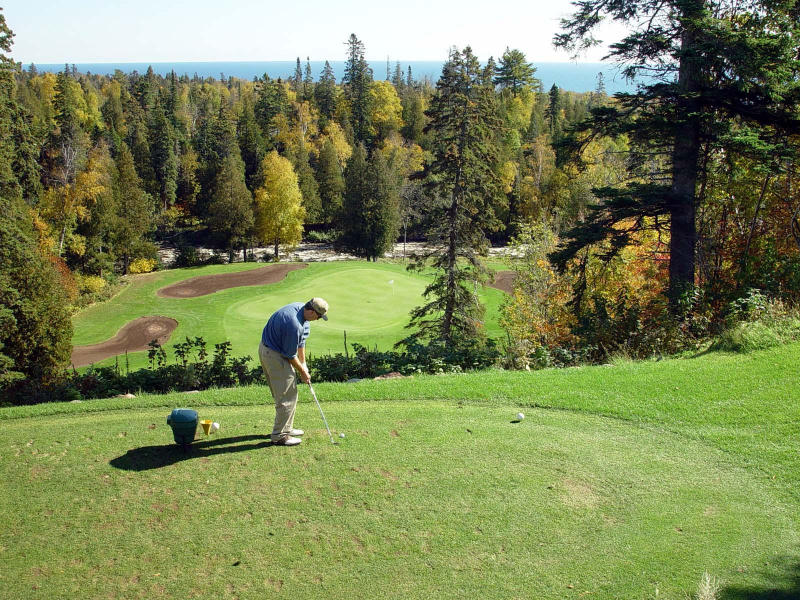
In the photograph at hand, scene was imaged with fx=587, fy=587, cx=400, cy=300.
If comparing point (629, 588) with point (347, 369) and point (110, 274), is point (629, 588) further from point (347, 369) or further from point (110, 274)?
point (110, 274)

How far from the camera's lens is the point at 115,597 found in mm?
5141

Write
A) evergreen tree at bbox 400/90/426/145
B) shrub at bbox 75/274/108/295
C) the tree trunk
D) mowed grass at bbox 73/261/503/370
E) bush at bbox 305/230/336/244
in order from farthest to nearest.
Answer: evergreen tree at bbox 400/90/426/145, bush at bbox 305/230/336/244, shrub at bbox 75/274/108/295, mowed grass at bbox 73/261/503/370, the tree trunk

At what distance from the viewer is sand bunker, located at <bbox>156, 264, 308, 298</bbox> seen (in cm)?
3941

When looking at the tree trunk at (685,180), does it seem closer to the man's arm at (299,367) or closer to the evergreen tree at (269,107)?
the man's arm at (299,367)

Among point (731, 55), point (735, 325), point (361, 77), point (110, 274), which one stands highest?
point (361, 77)

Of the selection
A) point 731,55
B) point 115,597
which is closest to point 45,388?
point 115,597

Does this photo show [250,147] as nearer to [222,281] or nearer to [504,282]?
[222,281]

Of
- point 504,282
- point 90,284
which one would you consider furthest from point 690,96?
point 90,284

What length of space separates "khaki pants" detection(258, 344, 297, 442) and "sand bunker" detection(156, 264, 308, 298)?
32.9 metres

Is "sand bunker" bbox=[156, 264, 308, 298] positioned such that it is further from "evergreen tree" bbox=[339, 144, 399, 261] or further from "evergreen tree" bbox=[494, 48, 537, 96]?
"evergreen tree" bbox=[494, 48, 537, 96]

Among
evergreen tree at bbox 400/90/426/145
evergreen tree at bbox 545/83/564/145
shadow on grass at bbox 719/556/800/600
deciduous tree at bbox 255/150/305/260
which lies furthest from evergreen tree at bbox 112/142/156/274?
evergreen tree at bbox 545/83/564/145

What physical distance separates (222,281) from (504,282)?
2141 centimetres

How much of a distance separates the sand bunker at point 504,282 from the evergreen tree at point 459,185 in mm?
18823

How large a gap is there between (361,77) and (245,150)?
26.1 meters
